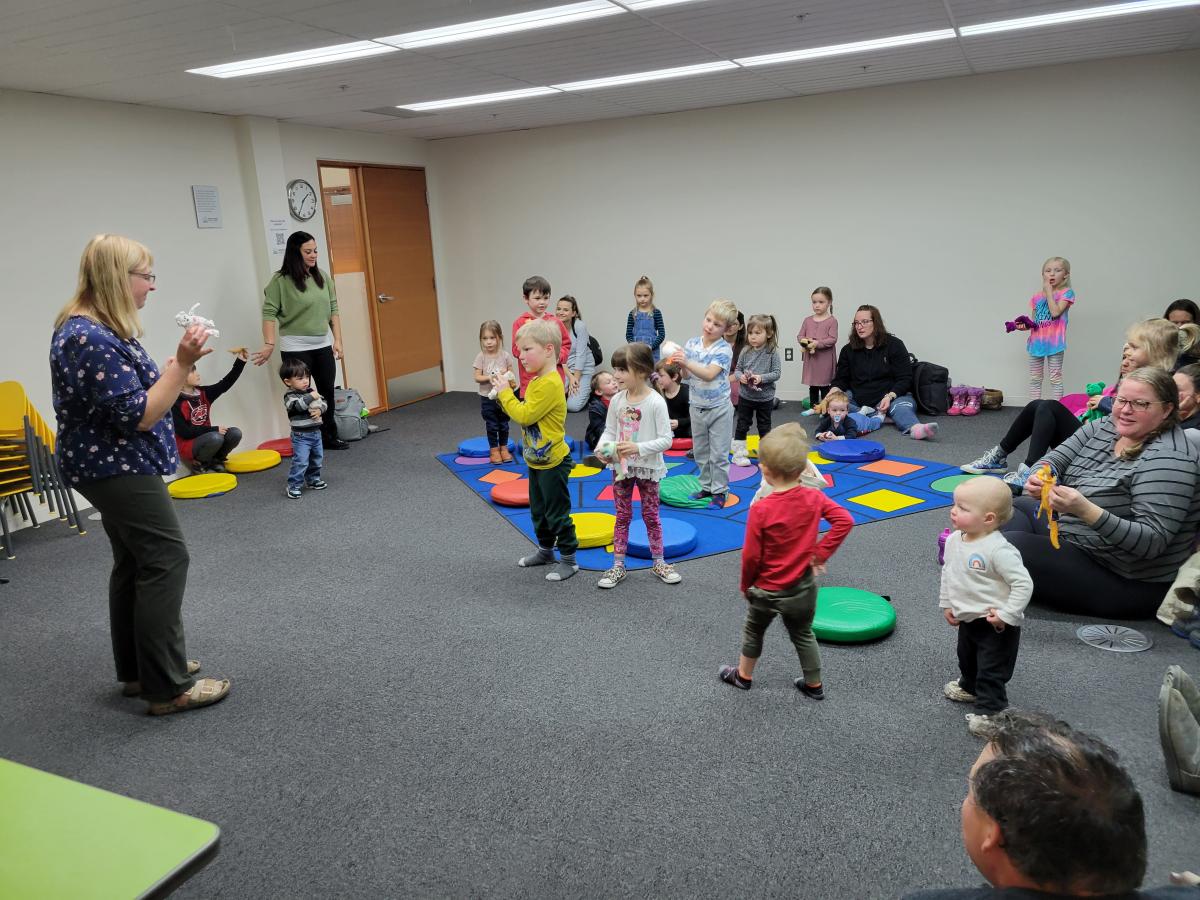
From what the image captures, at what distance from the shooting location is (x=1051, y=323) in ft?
22.1

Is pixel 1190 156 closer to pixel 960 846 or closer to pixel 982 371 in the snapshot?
pixel 982 371

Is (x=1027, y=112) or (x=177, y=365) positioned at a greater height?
(x=1027, y=112)

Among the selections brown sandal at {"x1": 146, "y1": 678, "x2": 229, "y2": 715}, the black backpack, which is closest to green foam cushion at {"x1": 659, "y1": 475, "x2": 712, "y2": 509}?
brown sandal at {"x1": 146, "y1": 678, "x2": 229, "y2": 715}

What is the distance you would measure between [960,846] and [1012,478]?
3231 mm

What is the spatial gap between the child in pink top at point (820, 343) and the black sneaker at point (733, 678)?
471cm

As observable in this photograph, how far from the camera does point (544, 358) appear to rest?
12.9ft

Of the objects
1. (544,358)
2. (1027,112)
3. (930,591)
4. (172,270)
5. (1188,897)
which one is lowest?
(930,591)

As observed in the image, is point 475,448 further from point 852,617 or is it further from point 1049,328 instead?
point 1049,328

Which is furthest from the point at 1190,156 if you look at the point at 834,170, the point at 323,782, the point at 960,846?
the point at 323,782

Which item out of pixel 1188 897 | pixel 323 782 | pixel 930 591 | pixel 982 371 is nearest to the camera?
pixel 1188 897

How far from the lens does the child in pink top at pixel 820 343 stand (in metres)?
7.33

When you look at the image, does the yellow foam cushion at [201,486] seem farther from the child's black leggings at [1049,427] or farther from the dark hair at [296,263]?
the child's black leggings at [1049,427]

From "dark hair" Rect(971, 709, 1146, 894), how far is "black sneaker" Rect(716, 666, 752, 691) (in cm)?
193

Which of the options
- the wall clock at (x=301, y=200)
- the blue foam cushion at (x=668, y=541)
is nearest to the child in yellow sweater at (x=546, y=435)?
the blue foam cushion at (x=668, y=541)
